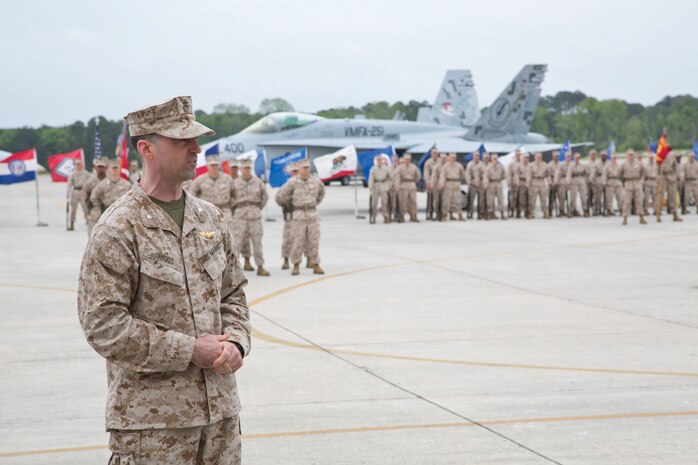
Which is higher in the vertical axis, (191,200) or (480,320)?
(191,200)

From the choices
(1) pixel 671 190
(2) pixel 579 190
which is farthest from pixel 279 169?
(1) pixel 671 190

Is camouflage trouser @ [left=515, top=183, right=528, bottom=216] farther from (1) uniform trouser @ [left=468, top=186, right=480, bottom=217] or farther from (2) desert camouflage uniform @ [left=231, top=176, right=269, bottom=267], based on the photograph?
(2) desert camouflage uniform @ [left=231, top=176, right=269, bottom=267]

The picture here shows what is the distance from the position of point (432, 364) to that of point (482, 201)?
20.7 m

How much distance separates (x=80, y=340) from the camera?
10.6 meters

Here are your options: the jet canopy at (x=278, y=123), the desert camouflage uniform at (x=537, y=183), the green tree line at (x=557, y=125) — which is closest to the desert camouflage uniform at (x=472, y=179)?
the desert camouflage uniform at (x=537, y=183)

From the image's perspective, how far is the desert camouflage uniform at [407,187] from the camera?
2828 centimetres

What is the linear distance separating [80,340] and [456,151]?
90.6 feet

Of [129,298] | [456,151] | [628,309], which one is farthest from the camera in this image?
[456,151]

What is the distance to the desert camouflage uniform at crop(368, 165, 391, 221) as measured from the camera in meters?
28.3

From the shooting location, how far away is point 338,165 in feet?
98.8

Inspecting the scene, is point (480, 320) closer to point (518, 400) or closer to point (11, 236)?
point (518, 400)

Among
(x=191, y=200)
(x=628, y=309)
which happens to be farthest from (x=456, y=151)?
(x=191, y=200)

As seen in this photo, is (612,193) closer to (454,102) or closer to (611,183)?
(611,183)

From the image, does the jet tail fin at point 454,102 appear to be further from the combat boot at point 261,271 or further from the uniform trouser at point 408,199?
the combat boot at point 261,271
